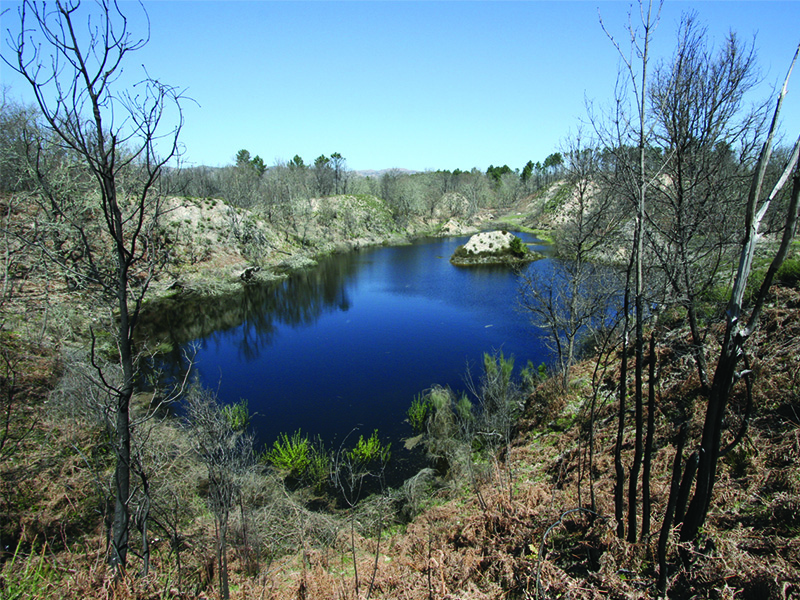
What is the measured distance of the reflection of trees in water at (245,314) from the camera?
2286cm

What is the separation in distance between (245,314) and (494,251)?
2666 centimetres

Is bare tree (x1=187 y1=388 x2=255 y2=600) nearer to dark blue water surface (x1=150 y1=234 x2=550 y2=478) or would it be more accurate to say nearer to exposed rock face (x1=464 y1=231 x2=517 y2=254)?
dark blue water surface (x1=150 y1=234 x2=550 y2=478)

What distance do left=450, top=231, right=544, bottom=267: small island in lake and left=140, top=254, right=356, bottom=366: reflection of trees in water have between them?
537 inches

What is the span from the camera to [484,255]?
144 feet

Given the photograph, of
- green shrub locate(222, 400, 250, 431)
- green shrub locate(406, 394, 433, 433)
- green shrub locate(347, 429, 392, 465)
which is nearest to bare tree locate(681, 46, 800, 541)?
green shrub locate(347, 429, 392, 465)

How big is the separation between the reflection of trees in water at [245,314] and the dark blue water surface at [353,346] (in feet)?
0.44

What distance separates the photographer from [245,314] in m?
28.2

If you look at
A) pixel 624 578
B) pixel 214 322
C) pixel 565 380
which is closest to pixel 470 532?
pixel 624 578

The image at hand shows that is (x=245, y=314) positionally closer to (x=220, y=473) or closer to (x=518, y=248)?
(x=220, y=473)

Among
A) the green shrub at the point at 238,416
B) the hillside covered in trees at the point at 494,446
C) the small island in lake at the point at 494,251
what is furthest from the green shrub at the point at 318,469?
the small island in lake at the point at 494,251

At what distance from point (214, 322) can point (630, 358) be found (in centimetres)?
2353

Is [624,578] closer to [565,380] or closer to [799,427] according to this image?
[799,427]

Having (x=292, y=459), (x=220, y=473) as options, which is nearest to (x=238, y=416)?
(x=292, y=459)

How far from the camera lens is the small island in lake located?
140 ft
